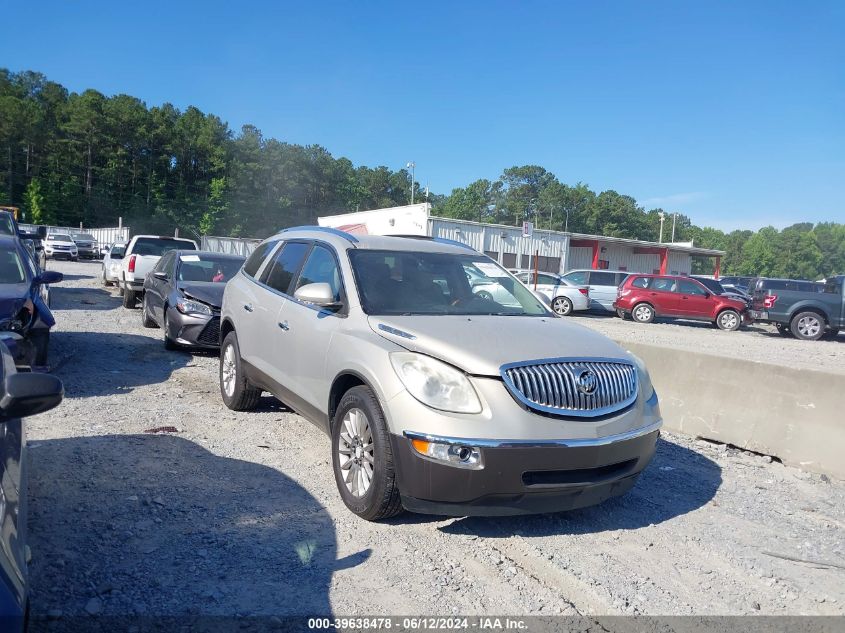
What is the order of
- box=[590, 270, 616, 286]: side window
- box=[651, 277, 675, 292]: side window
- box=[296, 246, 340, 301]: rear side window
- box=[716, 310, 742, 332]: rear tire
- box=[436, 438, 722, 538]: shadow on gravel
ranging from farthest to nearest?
box=[590, 270, 616, 286]: side window < box=[651, 277, 675, 292]: side window < box=[716, 310, 742, 332]: rear tire < box=[296, 246, 340, 301]: rear side window < box=[436, 438, 722, 538]: shadow on gravel

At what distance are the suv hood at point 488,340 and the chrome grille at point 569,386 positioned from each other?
0.06 meters

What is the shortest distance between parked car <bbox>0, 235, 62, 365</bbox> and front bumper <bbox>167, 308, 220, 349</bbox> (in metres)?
1.79

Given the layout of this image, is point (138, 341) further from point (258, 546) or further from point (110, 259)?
point (110, 259)

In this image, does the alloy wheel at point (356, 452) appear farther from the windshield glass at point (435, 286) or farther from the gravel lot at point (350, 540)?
the windshield glass at point (435, 286)

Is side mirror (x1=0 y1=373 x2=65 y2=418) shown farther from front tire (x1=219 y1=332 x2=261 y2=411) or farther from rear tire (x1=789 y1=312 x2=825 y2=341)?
rear tire (x1=789 y1=312 x2=825 y2=341)

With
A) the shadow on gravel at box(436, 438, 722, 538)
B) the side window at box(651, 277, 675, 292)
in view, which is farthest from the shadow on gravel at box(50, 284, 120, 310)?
the side window at box(651, 277, 675, 292)

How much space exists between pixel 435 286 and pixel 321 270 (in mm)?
933

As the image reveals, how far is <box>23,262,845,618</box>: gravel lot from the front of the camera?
10.3 ft

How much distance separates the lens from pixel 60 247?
1532 inches

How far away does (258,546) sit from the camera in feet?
11.8

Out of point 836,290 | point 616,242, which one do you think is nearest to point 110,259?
point 836,290

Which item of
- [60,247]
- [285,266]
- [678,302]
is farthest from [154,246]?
[60,247]

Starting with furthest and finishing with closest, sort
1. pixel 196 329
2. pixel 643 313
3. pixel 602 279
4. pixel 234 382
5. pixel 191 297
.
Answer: pixel 602 279 < pixel 643 313 < pixel 191 297 < pixel 196 329 < pixel 234 382

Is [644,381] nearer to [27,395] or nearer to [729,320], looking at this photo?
[27,395]
